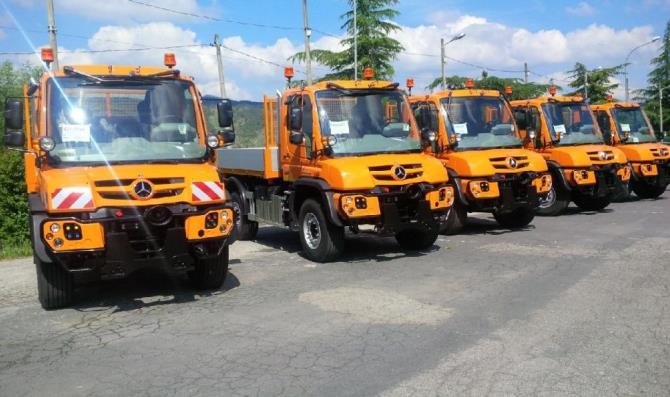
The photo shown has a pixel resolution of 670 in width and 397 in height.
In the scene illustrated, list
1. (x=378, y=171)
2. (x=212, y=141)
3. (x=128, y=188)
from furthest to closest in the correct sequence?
(x=378, y=171)
(x=212, y=141)
(x=128, y=188)

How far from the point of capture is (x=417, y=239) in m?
9.47

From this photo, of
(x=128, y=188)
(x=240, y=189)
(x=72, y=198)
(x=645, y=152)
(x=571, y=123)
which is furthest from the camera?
(x=645, y=152)

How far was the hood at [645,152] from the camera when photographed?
14891mm

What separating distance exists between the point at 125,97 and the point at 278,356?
11.9 ft

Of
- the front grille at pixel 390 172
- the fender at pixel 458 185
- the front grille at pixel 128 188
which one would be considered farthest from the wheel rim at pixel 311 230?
the fender at pixel 458 185

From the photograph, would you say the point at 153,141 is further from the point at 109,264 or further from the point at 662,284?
the point at 662,284

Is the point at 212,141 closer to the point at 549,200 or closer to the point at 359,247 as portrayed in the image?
the point at 359,247

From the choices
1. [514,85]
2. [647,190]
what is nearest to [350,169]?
[647,190]

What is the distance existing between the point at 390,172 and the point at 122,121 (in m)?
3.49

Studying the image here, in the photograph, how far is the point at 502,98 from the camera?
38.7 feet

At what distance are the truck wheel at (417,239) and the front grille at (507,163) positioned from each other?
7.09 ft

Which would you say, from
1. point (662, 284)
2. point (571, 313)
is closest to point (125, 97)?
point (571, 313)

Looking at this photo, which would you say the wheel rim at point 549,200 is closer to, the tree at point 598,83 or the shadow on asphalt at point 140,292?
the shadow on asphalt at point 140,292

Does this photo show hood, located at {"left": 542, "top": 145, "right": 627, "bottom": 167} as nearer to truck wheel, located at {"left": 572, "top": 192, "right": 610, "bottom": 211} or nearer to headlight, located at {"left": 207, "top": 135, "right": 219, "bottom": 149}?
truck wheel, located at {"left": 572, "top": 192, "right": 610, "bottom": 211}
